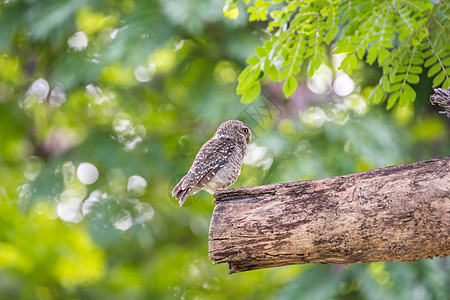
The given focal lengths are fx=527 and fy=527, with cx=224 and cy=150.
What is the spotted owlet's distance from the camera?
2.91 meters

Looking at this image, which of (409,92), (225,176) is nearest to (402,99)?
(409,92)

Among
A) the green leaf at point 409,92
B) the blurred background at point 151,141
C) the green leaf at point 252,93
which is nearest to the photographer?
the green leaf at point 252,93

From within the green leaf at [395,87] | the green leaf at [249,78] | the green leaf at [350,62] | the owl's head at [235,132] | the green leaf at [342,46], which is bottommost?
the owl's head at [235,132]

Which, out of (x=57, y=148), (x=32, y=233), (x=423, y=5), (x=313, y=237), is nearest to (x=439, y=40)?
(x=423, y=5)

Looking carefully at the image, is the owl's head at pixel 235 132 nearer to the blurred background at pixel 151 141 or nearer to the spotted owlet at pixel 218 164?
the spotted owlet at pixel 218 164

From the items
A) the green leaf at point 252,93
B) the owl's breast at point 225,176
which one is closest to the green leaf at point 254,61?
the green leaf at point 252,93

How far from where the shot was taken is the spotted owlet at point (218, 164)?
9.56 ft

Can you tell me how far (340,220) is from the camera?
88.8 inches

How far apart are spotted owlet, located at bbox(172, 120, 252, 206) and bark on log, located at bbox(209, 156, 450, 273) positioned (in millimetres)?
531

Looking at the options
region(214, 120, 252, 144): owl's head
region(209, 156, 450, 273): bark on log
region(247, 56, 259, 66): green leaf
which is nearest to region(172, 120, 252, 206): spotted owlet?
region(214, 120, 252, 144): owl's head

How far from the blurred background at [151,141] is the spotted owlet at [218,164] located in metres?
0.46

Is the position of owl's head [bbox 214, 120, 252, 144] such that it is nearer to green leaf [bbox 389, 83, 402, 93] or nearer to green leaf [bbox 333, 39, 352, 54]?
green leaf [bbox 333, 39, 352, 54]

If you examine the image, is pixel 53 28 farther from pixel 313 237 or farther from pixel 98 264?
pixel 313 237

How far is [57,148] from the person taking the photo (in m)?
6.82
